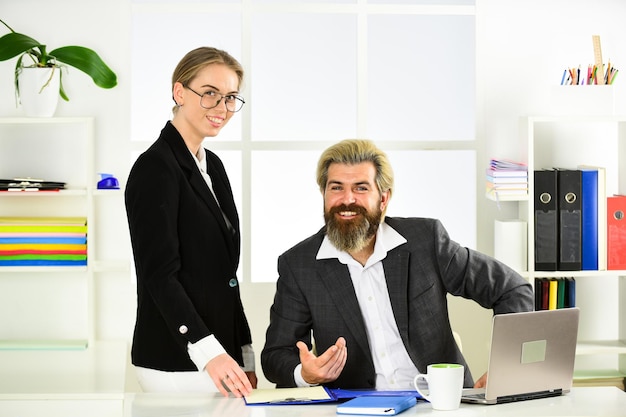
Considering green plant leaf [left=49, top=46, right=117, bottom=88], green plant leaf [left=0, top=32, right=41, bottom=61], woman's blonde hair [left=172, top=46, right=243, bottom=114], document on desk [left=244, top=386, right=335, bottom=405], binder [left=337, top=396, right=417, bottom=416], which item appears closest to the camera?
binder [left=337, top=396, right=417, bottom=416]

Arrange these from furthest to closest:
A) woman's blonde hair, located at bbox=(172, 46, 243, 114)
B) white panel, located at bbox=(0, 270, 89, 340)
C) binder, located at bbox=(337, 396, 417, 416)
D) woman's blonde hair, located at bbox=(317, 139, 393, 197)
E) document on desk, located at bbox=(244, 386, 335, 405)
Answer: white panel, located at bbox=(0, 270, 89, 340) → woman's blonde hair, located at bbox=(317, 139, 393, 197) → woman's blonde hair, located at bbox=(172, 46, 243, 114) → document on desk, located at bbox=(244, 386, 335, 405) → binder, located at bbox=(337, 396, 417, 416)

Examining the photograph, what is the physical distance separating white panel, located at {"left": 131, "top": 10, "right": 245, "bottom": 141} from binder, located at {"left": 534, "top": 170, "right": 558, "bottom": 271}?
1.48m

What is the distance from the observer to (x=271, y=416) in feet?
7.82

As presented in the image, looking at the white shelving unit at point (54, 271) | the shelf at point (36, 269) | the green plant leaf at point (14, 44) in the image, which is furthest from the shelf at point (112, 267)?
the green plant leaf at point (14, 44)

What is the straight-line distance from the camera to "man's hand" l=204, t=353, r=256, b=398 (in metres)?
2.60

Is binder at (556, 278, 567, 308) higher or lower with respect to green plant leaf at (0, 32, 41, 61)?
lower

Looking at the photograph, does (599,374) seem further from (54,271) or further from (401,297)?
(54,271)

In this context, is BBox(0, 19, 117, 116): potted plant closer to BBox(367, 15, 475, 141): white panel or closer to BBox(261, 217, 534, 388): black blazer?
BBox(367, 15, 475, 141): white panel

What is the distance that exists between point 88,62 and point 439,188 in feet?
5.96

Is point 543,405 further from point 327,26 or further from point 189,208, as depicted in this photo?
point 327,26

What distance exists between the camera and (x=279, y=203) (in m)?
4.70

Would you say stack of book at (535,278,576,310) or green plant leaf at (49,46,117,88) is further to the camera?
stack of book at (535,278,576,310)

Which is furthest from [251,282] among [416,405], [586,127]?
[416,405]

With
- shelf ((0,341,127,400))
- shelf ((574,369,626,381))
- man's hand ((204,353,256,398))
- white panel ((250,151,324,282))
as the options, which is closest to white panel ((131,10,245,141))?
white panel ((250,151,324,282))
